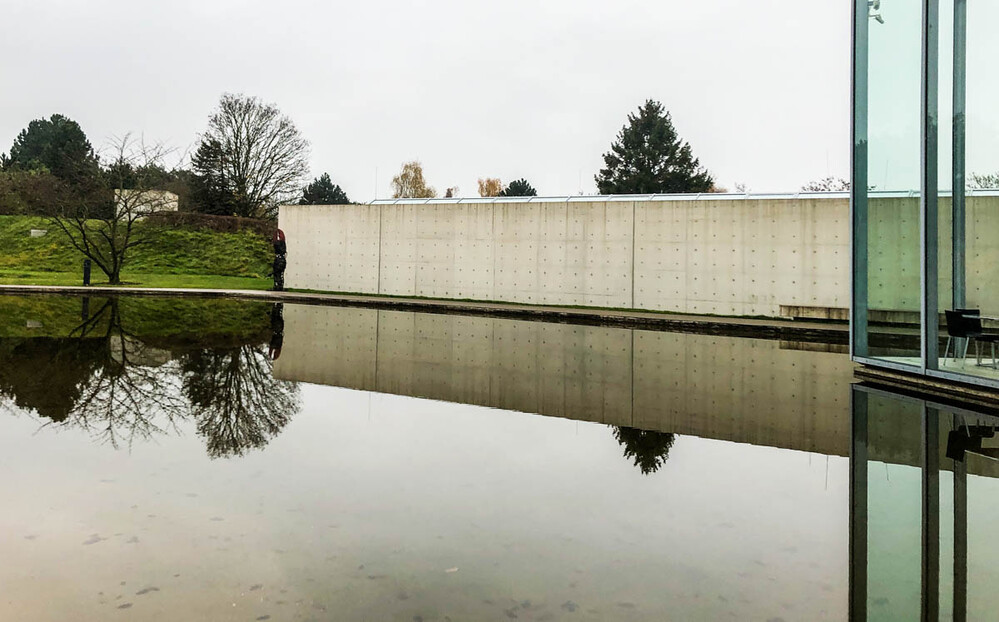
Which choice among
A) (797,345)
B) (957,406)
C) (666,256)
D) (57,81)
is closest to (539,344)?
(797,345)

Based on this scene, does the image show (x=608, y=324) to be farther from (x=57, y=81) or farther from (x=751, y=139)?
(x=57, y=81)

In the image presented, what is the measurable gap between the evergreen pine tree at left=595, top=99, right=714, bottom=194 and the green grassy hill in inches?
902

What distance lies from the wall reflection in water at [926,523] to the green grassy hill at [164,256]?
79.7ft

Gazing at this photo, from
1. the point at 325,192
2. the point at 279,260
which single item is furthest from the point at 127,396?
the point at 325,192

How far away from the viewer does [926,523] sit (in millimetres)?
3805

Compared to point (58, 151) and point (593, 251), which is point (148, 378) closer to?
point (593, 251)

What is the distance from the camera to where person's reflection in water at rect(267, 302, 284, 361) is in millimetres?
10277

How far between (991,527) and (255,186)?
128 feet

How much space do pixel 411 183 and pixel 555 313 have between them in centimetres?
3386

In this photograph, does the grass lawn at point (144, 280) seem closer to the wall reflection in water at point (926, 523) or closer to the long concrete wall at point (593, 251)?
the long concrete wall at point (593, 251)

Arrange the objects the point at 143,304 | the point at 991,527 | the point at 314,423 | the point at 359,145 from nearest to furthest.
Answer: the point at 991,527 < the point at 314,423 < the point at 143,304 < the point at 359,145

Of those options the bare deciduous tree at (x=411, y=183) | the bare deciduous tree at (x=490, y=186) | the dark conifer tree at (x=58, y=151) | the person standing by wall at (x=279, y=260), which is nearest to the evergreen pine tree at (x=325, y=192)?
the bare deciduous tree at (x=411, y=183)

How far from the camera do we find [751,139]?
39.6m

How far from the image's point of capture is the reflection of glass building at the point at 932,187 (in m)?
8.06
